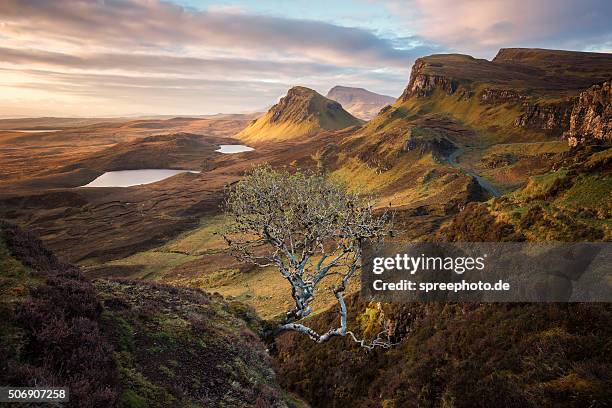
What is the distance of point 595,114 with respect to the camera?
9400 cm

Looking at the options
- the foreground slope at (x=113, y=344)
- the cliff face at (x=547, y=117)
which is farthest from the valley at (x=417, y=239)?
the cliff face at (x=547, y=117)

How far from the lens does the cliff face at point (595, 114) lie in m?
82.3

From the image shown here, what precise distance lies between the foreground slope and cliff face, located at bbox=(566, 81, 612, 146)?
8461 cm

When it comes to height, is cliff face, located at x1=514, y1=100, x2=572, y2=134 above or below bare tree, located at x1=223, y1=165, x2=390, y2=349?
above

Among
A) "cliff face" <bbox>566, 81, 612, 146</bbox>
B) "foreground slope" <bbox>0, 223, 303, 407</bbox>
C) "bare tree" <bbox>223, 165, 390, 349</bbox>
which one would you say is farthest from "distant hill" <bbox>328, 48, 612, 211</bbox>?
"foreground slope" <bbox>0, 223, 303, 407</bbox>

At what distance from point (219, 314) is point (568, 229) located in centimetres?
2235

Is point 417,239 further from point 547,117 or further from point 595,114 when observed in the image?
point 547,117

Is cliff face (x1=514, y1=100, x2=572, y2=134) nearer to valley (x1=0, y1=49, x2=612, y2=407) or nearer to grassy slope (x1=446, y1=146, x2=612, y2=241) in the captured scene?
valley (x1=0, y1=49, x2=612, y2=407)

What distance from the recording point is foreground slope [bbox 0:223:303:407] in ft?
31.8

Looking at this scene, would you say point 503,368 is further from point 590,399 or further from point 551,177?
point 551,177

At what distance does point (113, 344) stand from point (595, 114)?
122086 mm

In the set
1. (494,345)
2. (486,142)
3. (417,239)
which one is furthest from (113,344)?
(486,142)

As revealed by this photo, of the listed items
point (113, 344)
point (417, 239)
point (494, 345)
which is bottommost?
point (417, 239)

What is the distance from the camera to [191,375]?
13695 mm
